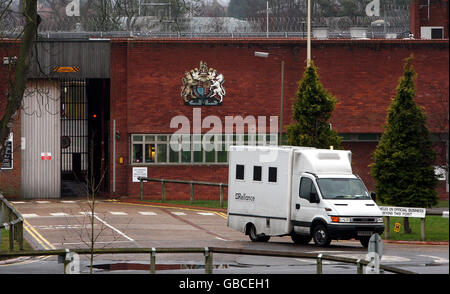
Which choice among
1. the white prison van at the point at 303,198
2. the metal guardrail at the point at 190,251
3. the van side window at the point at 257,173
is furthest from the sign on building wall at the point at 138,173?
the metal guardrail at the point at 190,251

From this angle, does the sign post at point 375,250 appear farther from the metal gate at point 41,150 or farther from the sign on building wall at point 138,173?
the metal gate at point 41,150

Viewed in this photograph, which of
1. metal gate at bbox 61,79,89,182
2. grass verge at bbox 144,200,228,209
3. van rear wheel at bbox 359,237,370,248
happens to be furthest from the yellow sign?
van rear wheel at bbox 359,237,370,248

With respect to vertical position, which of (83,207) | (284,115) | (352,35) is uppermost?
(352,35)

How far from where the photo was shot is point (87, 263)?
22.6 metres

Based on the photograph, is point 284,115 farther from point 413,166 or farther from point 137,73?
point 413,166

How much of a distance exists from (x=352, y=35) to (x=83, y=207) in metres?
18.1

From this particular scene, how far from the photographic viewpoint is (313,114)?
1527 inches

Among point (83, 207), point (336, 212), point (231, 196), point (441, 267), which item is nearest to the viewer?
point (441, 267)

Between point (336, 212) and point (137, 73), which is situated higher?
point (137, 73)

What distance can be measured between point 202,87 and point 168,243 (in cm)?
2189

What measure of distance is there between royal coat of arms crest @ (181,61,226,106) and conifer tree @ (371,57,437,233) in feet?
61.0

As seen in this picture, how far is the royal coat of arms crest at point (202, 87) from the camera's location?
1921 inches

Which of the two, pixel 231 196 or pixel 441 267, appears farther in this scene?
pixel 231 196
